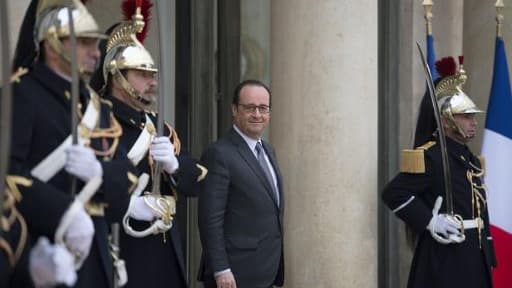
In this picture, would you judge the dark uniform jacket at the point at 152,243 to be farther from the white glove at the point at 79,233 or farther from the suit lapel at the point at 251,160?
the white glove at the point at 79,233

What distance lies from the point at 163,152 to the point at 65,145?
40.4 inches

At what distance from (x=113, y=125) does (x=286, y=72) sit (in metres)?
3.03

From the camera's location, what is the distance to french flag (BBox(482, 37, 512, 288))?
8.50 meters

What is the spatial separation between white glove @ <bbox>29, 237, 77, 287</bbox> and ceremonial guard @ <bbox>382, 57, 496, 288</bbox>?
3.47 metres

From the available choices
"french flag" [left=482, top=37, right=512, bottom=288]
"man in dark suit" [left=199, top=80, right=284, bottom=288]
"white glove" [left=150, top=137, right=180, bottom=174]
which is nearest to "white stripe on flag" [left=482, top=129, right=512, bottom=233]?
"french flag" [left=482, top=37, right=512, bottom=288]

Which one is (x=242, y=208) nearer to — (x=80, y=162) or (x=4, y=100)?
(x=80, y=162)

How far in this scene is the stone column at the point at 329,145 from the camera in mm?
7902

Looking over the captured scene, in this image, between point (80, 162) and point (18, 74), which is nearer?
point (80, 162)

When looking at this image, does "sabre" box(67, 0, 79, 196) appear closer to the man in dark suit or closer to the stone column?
the man in dark suit

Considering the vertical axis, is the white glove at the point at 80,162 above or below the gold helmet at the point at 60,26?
below

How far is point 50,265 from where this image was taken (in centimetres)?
435

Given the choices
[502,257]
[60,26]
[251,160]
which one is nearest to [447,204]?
[502,257]

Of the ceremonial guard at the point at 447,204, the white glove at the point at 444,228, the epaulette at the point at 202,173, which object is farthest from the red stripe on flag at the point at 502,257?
the epaulette at the point at 202,173

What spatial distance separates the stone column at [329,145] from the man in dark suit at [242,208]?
48.9 inches
